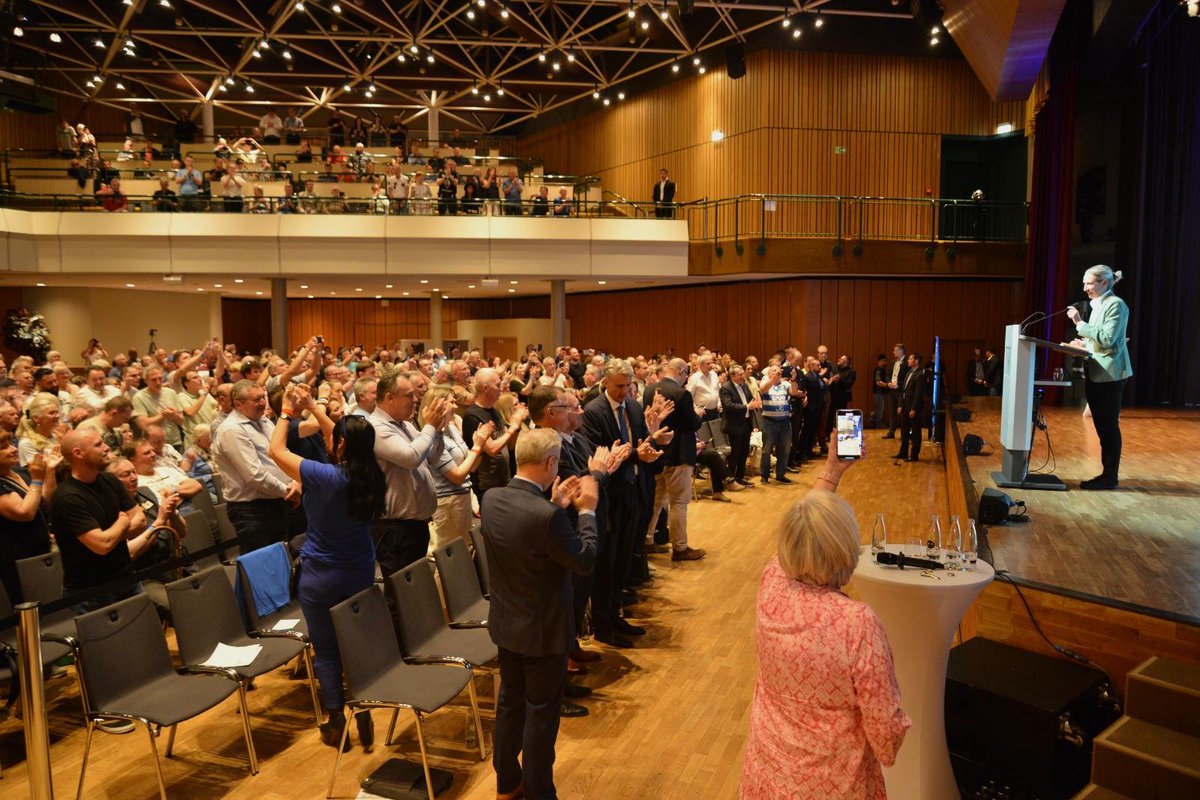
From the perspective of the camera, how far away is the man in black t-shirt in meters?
3.66

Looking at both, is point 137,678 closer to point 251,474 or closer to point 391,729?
point 391,729

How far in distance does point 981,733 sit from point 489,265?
12.9 m

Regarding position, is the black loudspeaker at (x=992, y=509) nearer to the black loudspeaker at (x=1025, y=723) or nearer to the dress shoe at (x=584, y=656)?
the black loudspeaker at (x=1025, y=723)

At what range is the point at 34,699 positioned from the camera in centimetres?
272

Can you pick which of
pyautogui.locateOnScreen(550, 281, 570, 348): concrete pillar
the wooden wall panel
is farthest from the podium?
pyautogui.locateOnScreen(550, 281, 570, 348): concrete pillar

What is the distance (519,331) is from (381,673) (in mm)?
17157

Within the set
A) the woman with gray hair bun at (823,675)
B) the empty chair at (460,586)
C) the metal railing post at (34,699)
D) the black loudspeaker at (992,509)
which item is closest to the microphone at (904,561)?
the woman with gray hair bun at (823,675)

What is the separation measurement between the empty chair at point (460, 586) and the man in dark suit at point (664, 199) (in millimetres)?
12144

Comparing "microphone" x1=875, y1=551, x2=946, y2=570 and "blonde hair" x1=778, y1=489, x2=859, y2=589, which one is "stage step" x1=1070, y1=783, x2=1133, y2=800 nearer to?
"microphone" x1=875, y1=551, x2=946, y2=570

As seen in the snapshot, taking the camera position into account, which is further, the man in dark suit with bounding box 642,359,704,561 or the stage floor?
the man in dark suit with bounding box 642,359,704,561

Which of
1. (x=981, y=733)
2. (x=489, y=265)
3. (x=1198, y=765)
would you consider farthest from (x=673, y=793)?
(x=489, y=265)

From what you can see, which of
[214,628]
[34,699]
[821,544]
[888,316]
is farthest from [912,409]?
[34,699]

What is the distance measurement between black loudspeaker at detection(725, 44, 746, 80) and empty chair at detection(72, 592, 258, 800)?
15001mm

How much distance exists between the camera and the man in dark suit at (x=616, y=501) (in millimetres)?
4777
